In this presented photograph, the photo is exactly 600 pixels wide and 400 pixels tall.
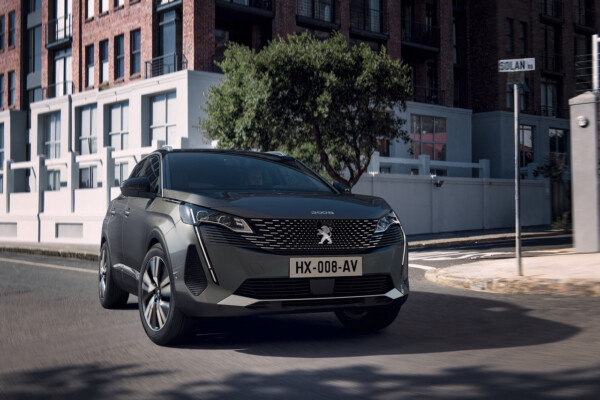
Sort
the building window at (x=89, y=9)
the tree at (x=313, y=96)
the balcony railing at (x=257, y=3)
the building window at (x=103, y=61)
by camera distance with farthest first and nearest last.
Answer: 1. the building window at (x=89, y=9)
2. the building window at (x=103, y=61)
3. the balcony railing at (x=257, y=3)
4. the tree at (x=313, y=96)

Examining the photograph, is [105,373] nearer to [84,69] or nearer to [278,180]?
[278,180]

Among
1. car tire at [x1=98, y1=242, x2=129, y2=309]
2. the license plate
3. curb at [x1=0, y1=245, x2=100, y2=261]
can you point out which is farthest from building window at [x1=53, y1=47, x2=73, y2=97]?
the license plate

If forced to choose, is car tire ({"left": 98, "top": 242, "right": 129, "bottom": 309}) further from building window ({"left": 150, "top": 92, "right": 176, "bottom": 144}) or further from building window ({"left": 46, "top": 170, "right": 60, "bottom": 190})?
building window ({"left": 46, "top": 170, "right": 60, "bottom": 190})

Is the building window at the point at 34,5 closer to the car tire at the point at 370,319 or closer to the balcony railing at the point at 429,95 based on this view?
the balcony railing at the point at 429,95

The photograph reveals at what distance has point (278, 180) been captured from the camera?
22.0 ft

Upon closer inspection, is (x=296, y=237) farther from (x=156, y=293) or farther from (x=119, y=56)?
(x=119, y=56)

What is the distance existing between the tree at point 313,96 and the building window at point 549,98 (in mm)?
24732

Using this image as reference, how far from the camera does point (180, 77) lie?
1026 inches

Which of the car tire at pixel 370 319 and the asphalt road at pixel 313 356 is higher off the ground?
the car tire at pixel 370 319

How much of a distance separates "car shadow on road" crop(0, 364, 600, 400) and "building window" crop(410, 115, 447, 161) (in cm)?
2973

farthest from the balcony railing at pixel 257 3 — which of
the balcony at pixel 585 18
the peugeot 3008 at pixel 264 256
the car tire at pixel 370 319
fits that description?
the balcony at pixel 585 18

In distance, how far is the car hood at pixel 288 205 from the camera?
206 inches

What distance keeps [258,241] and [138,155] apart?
55.5 ft

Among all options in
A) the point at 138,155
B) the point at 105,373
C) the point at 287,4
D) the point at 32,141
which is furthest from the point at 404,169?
the point at 105,373
